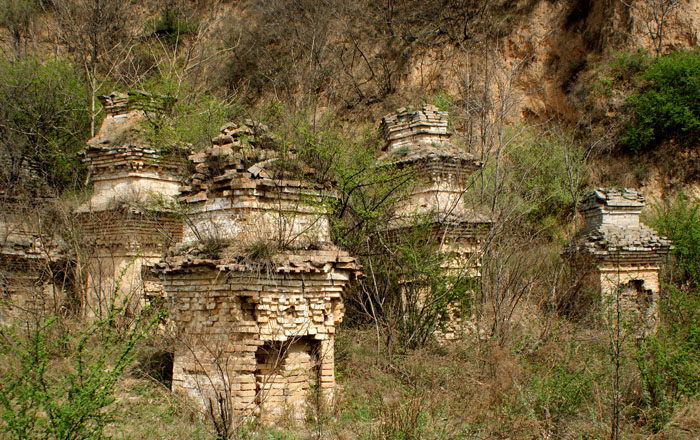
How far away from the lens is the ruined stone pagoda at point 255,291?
6949mm

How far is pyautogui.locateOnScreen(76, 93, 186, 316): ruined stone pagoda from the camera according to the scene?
11.0 metres

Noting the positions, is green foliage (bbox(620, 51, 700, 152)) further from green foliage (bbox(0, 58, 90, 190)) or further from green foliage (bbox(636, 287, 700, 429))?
green foliage (bbox(0, 58, 90, 190))

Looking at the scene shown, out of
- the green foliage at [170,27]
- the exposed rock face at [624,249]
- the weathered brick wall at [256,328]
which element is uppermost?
the green foliage at [170,27]

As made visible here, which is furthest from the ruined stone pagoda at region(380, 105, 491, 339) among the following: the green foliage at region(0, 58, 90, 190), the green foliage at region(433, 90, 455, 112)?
the green foliage at region(0, 58, 90, 190)

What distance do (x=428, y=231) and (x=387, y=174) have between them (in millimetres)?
1329

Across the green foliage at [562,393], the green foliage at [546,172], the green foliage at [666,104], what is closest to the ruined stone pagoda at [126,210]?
the green foliage at [562,393]

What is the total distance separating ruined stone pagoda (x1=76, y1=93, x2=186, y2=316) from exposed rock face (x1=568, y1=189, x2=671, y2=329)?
889cm

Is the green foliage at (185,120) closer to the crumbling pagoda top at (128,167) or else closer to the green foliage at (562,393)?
the crumbling pagoda top at (128,167)

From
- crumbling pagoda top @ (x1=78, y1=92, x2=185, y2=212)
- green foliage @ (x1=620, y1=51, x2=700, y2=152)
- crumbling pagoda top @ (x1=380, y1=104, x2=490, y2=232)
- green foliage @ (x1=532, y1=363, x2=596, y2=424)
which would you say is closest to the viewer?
green foliage @ (x1=532, y1=363, x2=596, y2=424)

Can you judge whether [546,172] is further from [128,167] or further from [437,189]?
[128,167]

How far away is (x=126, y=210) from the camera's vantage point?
10984 millimetres

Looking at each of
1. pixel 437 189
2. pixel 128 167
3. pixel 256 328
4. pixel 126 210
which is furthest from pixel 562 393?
pixel 128 167

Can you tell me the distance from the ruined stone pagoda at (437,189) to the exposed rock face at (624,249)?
3.10 m

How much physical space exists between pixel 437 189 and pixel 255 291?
5.52m
